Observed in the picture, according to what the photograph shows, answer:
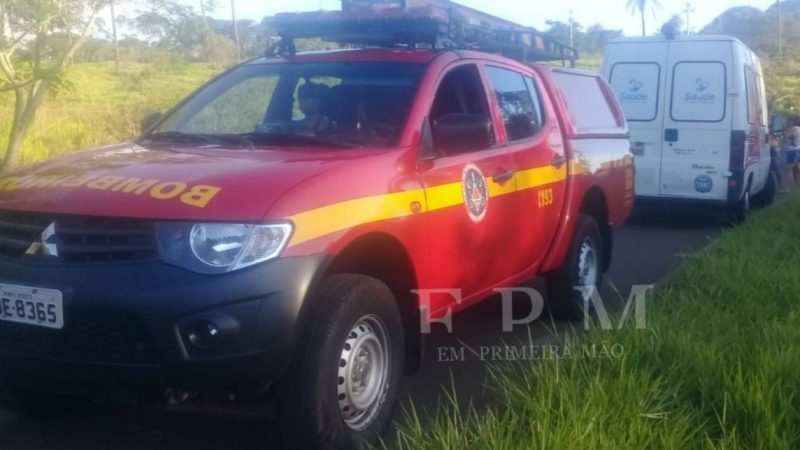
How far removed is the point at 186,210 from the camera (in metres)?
3.46

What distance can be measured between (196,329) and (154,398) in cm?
42

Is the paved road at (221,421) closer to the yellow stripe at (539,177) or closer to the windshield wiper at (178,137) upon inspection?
the yellow stripe at (539,177)

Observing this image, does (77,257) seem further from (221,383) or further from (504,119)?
(504,119)

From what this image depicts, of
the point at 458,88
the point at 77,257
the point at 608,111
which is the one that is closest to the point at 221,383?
the point at 77,257

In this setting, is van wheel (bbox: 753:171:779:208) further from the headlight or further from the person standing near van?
the headlight

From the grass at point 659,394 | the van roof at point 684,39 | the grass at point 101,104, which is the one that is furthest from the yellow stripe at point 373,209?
the van roof at point 684,39

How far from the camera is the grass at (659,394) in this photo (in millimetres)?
Answer: 3459

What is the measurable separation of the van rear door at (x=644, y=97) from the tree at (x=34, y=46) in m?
7.07

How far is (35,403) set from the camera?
4.41 m

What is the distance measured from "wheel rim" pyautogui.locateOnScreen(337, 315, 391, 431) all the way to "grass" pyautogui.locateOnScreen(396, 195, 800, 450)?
0.20 m

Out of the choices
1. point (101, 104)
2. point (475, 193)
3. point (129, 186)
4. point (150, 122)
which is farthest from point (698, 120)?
point (101, 104)

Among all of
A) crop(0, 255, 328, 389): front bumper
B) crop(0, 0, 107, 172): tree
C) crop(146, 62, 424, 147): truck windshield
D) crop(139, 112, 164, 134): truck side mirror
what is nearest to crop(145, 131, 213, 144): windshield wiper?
crop(146, 62, 424, 147): truck windshield

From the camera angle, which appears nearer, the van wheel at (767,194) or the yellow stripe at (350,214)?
the yellow stripe at (350,214)

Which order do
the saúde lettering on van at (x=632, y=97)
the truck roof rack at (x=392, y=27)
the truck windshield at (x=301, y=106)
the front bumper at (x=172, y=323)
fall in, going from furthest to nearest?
the saúde lettering on van at (x=632, y=97) < the truck roof rack at (x=392, y=27) < the truck windshield at (x=301, y=106) < the front bumper at (x=172, y=323)
